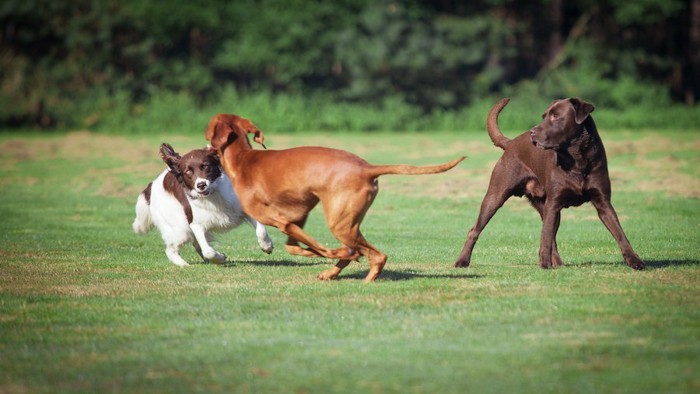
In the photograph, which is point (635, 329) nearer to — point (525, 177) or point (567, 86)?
point (525, 177)

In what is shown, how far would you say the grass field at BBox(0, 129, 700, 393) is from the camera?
641 centimetres

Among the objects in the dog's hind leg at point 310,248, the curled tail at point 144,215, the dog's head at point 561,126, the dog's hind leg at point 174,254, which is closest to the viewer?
the dog's hind leg at point 310,248

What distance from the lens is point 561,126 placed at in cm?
1041

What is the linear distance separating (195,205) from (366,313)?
357 centimetres

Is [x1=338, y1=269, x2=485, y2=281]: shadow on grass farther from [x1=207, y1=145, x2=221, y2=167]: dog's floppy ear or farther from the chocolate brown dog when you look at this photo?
[x1=207, y1=145, x2=221, y2=167]: dog's floppy ear

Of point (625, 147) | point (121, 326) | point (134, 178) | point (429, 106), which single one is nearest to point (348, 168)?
point (121, 326)

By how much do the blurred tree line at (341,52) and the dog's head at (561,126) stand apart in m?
31.2

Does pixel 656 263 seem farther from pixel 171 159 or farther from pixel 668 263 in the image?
pixel 171 159

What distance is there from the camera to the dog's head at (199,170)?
431 inches

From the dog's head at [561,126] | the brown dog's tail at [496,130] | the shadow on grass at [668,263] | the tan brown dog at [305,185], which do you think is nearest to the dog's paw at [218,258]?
the tan brown dog at [305,185]

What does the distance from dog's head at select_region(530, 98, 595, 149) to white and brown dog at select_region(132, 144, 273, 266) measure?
2.91 meters

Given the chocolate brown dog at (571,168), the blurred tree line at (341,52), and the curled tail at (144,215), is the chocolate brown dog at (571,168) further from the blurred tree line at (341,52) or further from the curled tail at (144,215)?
the blurred tree line at (341,52)

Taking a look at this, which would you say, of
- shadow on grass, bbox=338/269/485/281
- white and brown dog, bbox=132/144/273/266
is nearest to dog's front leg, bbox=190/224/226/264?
white and brown dog, bbox=132/144/273/266

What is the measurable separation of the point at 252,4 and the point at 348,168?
39.0 m
